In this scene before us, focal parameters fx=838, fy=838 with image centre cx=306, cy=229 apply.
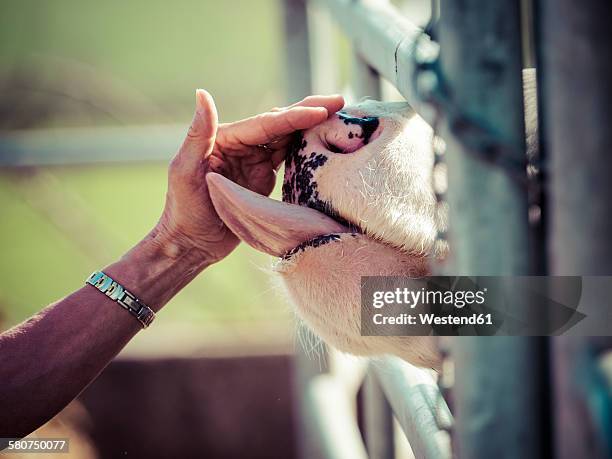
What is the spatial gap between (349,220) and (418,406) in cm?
23

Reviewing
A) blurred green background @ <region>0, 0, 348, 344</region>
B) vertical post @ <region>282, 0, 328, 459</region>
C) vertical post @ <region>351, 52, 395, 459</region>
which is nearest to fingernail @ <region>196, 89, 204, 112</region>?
vertical post @ <region>351, 52, 395, 459</region>

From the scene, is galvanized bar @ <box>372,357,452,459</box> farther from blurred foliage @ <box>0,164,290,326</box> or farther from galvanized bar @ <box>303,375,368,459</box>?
blurred foliage @ <box>0,164,290,326</box>

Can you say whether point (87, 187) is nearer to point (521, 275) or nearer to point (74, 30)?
point (74, 30)

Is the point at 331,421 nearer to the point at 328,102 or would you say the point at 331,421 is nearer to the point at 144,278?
the point at 144,278

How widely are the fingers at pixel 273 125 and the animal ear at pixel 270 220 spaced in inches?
3.7

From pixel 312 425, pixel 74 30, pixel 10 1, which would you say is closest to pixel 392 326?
pixel 312 425

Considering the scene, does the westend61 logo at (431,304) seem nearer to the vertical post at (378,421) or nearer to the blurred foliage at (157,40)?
the vertical post at (378,421)

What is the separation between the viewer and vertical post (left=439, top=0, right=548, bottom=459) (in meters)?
0.48

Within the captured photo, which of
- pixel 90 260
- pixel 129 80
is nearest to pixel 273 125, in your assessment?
pixel 90 260

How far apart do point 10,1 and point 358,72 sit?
9.31m

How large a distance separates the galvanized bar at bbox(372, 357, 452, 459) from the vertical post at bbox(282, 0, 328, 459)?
2.25 feet

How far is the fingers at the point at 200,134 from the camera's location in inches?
36.3

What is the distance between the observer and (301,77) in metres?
1.82

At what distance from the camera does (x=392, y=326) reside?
78 centimetres
